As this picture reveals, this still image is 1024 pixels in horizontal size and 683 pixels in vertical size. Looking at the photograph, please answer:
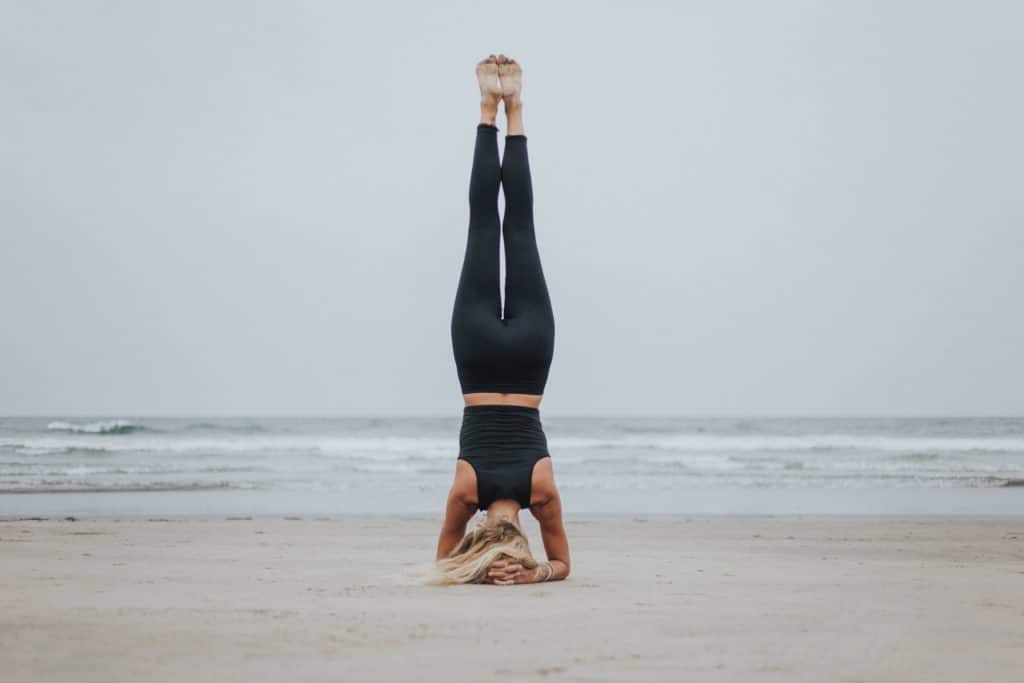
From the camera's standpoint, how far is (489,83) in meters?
5.81

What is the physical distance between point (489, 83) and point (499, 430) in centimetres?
207

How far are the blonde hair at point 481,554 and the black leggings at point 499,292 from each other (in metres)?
0.78

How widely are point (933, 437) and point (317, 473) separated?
19746 mm

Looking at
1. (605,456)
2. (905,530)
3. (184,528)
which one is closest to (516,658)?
(184,528)

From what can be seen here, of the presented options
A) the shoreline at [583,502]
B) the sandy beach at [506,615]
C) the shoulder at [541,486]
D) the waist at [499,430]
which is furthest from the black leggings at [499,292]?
the shoreline at [583,502]

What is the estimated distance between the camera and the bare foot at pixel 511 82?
5820mm

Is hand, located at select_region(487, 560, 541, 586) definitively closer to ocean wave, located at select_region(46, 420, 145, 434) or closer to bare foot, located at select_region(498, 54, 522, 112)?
bare foot, located at select_region(498, 54, 522, 112)

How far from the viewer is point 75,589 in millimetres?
4785

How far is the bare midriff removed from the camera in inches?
213

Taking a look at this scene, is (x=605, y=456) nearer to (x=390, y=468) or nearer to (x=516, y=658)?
(x=390, y=468)

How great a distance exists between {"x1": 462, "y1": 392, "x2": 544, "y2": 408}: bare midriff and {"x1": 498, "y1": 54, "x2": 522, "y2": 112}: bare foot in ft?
5.75

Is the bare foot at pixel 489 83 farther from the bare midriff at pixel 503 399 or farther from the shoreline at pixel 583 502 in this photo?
the shoreline at pixel 583 502

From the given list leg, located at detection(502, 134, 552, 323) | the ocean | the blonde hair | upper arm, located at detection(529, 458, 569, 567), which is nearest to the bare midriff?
upper arm, located at detection(529, 458, 569, 567)

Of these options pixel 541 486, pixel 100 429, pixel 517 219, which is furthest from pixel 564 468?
pixel 100 429
